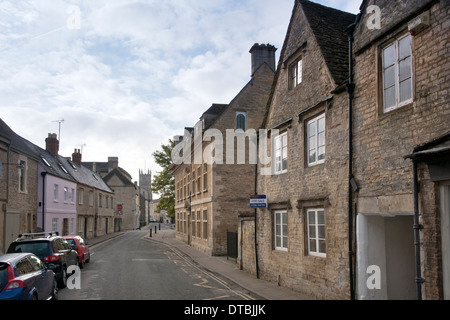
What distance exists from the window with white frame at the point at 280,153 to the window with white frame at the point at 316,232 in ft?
7.83

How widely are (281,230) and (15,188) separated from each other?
1687cm

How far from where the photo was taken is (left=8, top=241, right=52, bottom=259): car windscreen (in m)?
12.9

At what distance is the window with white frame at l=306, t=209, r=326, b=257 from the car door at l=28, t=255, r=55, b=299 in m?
7.16

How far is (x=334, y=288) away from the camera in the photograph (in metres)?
10.3

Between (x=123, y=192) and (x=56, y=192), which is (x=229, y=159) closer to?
(x=56, y=192)

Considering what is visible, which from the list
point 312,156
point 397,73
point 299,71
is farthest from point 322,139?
point 397,73

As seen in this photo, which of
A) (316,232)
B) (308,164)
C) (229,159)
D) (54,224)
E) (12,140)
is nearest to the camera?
(316,232)

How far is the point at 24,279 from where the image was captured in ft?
27.6

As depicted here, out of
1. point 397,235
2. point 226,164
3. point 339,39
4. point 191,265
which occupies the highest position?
point 339,39

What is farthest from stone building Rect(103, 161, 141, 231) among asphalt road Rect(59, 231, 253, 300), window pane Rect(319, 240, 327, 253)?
window pane Rect(319, 240, 327, 253)

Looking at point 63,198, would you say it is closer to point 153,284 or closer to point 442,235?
point 153,284

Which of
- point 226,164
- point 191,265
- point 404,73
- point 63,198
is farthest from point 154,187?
point 404,73

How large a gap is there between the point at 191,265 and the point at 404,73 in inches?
581

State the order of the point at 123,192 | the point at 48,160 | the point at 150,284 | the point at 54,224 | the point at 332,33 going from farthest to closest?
the point at 123,192
the point at 48,160
the point at 54,224
the point at 150,284
the point at 332,33
